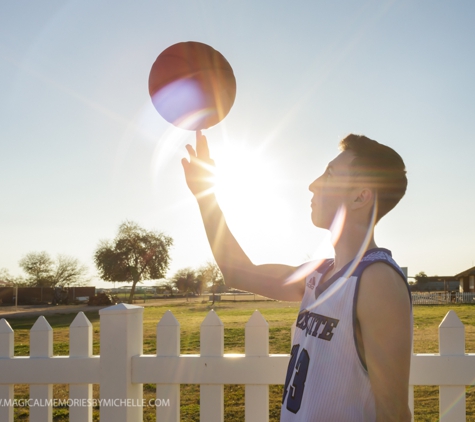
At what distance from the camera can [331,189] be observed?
1.97 m

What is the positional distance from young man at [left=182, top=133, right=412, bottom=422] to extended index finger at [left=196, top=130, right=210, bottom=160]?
70cm

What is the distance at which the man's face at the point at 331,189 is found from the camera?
A: 192 centimetres

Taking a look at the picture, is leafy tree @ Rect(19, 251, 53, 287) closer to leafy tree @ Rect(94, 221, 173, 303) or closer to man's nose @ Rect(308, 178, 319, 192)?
leafy tree @ Rect(94, 221, 173, 303)

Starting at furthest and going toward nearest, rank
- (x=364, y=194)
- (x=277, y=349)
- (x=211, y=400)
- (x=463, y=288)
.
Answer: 1. (x=463, y=288)
2. (x=277, y=349)
3. (x=211, y=400)
4. (x=364, y=194)

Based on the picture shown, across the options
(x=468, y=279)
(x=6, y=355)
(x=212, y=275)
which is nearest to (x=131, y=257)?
(x=212, y=275)

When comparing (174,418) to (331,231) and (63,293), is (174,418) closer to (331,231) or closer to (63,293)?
(331,231)

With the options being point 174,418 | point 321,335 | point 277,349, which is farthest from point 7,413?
point 277,349

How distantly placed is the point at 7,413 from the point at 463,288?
5932 centimetres

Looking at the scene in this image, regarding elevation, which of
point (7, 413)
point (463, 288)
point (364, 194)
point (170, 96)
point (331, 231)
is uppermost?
point (170, 96)

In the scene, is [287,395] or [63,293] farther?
[63,293]

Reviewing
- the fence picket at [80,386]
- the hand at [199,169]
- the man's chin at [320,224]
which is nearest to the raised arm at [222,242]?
the hand at [199,169]

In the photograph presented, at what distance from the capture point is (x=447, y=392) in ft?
8.66

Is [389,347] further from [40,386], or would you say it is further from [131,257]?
[131,257]

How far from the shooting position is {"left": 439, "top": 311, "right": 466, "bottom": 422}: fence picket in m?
2.63
